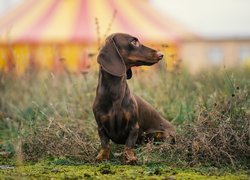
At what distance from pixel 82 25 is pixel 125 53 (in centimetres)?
1636

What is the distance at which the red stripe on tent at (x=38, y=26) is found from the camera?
67.9 feet

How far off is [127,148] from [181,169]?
50 cm

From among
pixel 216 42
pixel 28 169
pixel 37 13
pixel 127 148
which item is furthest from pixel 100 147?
pixel 216 42

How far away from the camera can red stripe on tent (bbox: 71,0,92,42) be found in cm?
2039

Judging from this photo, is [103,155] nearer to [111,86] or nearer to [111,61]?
[111,86]

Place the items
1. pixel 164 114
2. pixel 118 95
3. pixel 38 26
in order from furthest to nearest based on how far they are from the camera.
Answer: pixel 38 26, pixel 164 114, pixel 118 95

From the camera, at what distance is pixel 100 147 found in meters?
5.35

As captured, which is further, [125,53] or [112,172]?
[125,53]

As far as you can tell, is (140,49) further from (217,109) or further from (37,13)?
(37,13)

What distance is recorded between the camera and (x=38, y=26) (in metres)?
21.5

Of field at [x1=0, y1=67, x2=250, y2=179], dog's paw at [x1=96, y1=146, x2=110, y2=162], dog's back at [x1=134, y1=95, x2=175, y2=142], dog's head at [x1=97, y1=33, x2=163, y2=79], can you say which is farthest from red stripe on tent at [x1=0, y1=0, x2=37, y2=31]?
dog's paw at [x1=96, y1=146, x2=110, y2=162]

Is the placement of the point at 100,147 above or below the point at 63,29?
below

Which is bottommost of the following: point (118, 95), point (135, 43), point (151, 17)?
point (118, 95)

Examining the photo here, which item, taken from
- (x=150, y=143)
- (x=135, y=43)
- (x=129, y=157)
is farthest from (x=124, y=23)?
(x=129, y=157)
